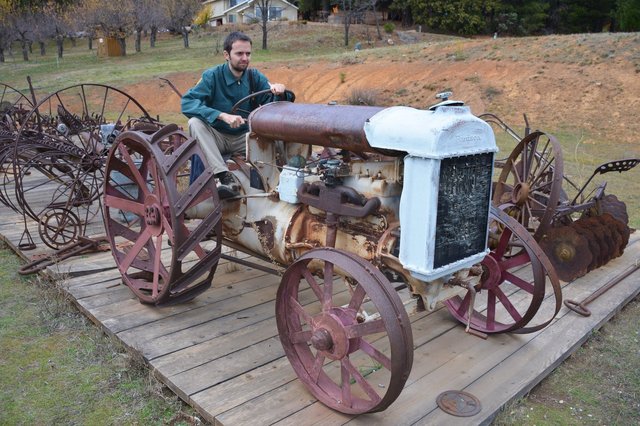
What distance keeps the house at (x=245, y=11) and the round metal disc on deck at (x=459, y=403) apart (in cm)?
4382

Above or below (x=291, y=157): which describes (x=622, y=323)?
below

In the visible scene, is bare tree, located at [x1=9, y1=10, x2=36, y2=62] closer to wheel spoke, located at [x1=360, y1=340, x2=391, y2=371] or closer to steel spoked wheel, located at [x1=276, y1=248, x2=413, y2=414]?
steel spoked wheel, located at [x1=276, y1=248, x2=413, y2=414]

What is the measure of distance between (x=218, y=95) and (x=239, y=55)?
30cm

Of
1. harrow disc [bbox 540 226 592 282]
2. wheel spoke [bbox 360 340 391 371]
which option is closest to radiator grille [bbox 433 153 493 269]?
wheel spoke [bbox 360 340 391 371]

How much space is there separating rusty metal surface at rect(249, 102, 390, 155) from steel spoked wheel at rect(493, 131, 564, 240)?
75.1 inches

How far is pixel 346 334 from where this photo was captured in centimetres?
260

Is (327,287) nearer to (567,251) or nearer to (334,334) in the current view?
(334,334)

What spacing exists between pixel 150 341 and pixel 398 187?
5.60 feet

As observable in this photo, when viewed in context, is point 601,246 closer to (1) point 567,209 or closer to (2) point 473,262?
(1) point 567,209

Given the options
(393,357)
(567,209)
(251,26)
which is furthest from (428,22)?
(393,357)

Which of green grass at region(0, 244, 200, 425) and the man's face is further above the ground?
the man's face

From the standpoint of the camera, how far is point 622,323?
13.0 ft

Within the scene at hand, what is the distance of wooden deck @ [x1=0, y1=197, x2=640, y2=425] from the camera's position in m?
2.73

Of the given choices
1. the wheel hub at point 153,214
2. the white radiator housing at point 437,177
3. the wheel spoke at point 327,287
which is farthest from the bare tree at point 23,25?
the white radiator housing at point 437,177
